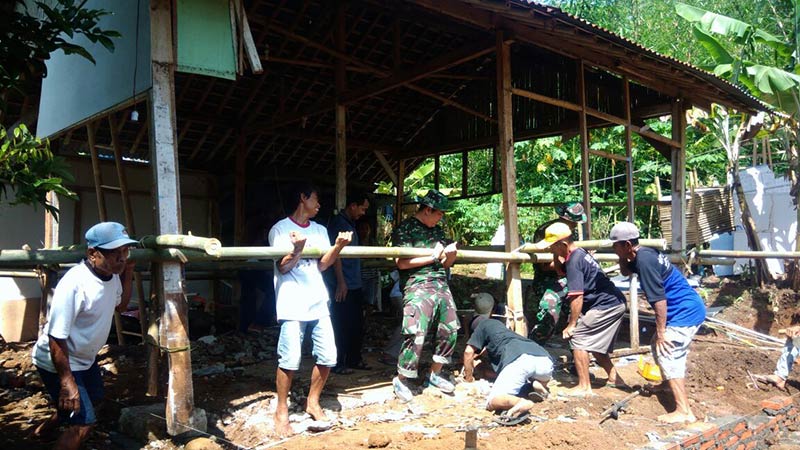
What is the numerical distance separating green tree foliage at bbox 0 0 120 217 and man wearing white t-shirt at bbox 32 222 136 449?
1.35 feet

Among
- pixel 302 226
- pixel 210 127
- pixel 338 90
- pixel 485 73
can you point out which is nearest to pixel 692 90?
pixel 485 73

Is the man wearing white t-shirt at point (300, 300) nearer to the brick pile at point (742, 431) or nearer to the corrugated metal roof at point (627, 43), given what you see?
the brick pile at point (742, 431)

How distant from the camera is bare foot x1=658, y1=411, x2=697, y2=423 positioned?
486 centimetres

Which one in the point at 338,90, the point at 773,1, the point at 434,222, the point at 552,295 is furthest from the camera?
the point at 773,1

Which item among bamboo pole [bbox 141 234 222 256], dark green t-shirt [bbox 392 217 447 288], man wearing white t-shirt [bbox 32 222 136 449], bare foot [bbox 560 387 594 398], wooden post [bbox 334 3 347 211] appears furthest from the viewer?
wooden post [bbox 334 3 347 211]

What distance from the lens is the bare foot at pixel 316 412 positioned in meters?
4.27

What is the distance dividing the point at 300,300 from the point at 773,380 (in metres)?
5.59

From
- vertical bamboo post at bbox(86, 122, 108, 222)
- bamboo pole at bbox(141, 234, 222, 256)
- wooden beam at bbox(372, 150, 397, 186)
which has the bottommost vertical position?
bamboo pole at bbox(141, 234, 222, 256)

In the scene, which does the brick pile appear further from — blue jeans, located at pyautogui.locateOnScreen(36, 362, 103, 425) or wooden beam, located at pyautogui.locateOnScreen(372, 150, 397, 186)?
wooden beam, located at pyautogui.locateOnScreen(372, 150, 397, 186)

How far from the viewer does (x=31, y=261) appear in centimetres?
356

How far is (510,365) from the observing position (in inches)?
194

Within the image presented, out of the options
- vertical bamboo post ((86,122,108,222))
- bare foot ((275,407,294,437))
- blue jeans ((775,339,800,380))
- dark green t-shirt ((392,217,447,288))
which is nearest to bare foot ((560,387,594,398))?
dark green t-shirt ((392,217,447,288))

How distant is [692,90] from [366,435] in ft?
22.4

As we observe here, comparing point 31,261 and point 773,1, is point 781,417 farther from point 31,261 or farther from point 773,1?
point 773,1
